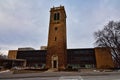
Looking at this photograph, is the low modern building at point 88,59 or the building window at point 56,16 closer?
the building window at point 56,16

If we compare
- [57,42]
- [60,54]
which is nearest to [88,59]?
[60,54]

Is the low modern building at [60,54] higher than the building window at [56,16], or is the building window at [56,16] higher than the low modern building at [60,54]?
the building window at [56,16]

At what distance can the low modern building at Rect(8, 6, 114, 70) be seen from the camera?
39.9 meters

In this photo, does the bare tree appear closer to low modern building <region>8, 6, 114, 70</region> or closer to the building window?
low modern building <region>8, 6, 114, 70</region>

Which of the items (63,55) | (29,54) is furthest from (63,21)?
(29,54)

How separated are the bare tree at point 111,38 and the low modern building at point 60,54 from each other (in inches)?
90.2

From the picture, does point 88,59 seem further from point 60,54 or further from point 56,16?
point 56,16

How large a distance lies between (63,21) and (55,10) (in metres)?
4.86

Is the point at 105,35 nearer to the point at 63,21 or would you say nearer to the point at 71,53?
the point at 63,21

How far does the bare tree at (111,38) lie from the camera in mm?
36869

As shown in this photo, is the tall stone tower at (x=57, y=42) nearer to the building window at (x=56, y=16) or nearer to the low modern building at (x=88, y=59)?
the building window at (x=56, y=16)

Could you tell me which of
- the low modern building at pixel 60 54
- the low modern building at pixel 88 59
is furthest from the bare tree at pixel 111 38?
the low modern building at pixel 88 59

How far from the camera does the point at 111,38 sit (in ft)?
123

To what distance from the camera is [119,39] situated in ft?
121
